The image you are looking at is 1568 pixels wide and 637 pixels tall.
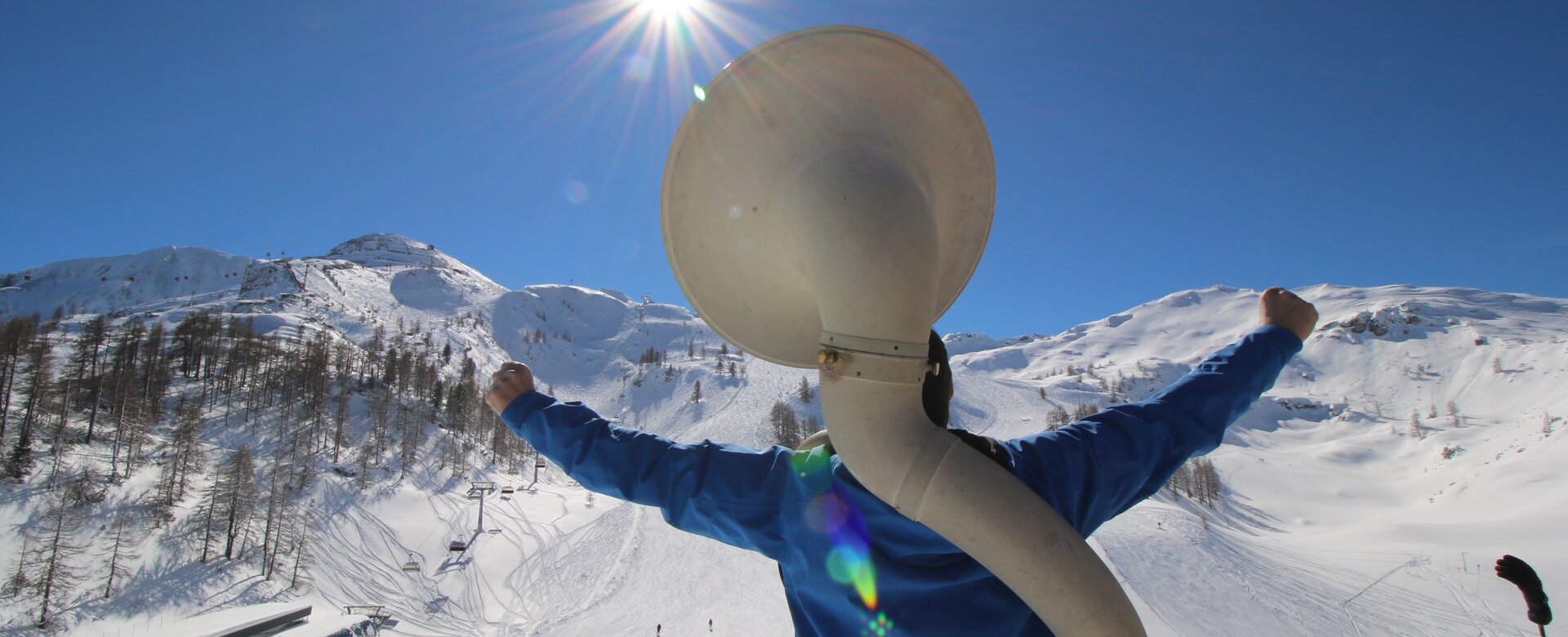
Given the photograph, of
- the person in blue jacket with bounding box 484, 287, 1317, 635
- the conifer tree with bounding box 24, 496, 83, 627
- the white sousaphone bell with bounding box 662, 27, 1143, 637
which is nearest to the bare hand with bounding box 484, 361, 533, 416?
the person in blue jacket with bounding box 484, 287, 1317, 635

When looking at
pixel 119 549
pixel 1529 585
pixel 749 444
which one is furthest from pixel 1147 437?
pixel 749 444

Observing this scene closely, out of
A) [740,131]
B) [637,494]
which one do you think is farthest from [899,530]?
[740,131]

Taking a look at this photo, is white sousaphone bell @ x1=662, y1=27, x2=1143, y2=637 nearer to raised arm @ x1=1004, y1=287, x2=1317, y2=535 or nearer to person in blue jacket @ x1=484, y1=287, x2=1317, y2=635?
person in blue jacket @ x1=484, y1=287, x2=1317, y2=635

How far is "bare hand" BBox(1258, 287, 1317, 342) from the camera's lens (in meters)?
1.71

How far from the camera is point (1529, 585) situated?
3260 millimetres

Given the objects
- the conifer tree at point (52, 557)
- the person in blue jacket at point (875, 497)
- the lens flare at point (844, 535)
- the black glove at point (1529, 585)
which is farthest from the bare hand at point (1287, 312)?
the conifer tree at point (52, 557)

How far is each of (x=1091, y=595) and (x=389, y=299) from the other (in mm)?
180359

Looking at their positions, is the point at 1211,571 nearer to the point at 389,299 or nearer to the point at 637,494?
the point at 637,494

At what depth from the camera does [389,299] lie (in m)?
152

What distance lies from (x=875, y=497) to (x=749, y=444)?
55.3 m

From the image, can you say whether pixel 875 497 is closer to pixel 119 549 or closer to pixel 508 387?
pixel 508 387

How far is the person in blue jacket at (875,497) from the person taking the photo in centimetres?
145

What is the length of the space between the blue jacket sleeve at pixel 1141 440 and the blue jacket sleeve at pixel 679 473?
2.13 ft

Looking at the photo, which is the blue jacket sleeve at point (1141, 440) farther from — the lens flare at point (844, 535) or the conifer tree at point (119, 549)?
the conifer tree at point (119, 549)
